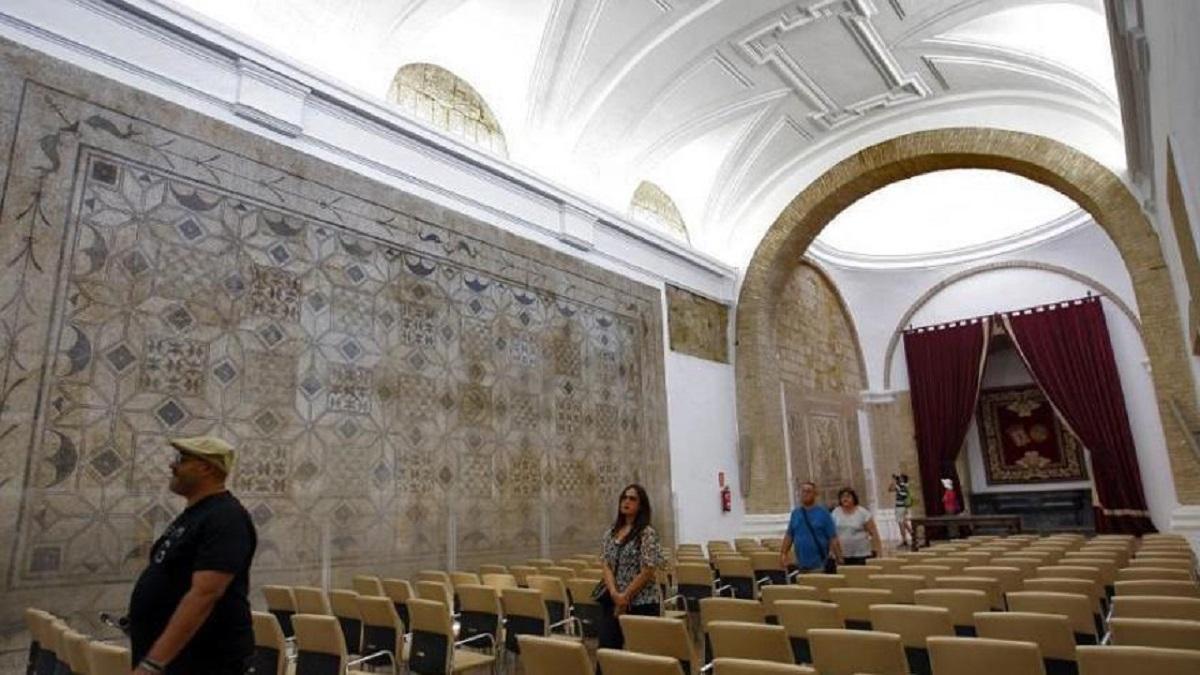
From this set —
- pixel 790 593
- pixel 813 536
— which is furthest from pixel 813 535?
pixel 790 593

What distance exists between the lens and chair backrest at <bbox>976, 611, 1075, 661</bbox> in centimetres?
303

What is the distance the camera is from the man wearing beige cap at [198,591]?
2199 mm

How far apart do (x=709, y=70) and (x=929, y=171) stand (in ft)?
15.6

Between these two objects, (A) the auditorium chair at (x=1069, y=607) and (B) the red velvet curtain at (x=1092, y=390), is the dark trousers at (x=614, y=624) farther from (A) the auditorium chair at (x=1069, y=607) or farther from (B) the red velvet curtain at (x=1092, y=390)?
(B) the red velvet curtain at (x=1092, y=390)

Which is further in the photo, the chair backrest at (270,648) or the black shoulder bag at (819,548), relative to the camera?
the black shoulder bag at (819,548)

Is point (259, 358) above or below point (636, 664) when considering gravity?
above

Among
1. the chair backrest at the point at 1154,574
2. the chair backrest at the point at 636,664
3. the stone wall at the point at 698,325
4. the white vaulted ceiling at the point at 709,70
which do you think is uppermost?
the white vaulted ceiling at the point at 709,70

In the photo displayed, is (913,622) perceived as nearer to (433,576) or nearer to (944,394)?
(433,576)

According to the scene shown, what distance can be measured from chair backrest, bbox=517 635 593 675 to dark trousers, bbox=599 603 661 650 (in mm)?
1188

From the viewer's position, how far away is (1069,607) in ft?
12.1

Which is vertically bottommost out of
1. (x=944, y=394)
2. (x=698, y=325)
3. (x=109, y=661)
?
(x=109, y=661)

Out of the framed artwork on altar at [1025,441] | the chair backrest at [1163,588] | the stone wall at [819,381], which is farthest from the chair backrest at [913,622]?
the framed artwork on altar at [1025,441]

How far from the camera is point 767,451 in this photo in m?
12.7

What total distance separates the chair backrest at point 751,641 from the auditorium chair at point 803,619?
556 mm
